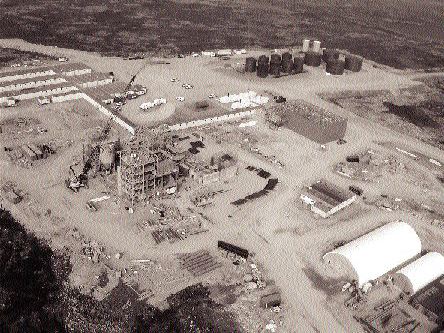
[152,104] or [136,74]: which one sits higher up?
[136,74]

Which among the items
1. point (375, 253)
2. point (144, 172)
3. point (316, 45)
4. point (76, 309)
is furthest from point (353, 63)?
point (76, 309)

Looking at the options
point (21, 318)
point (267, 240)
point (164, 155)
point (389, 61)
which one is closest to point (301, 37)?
point (389, 61)

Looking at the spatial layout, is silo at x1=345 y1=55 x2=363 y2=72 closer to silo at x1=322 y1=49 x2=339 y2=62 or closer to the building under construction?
silo at x1=322 y1=49 x2=339 y2=62

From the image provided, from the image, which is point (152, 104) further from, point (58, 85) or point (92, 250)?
point (92, 250)

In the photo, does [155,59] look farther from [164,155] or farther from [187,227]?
[187,227]

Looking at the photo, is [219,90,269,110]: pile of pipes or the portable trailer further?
[219,90,269,110]: pile of pipes

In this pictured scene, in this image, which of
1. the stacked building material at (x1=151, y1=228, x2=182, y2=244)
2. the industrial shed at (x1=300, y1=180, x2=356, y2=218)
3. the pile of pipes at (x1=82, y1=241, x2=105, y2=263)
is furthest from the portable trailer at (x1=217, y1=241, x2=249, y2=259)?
the industrial shed at (x1=300, y1=180, x2=356, y2=218)
